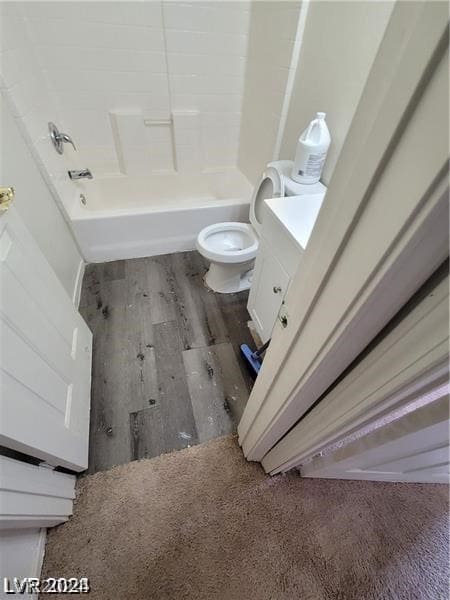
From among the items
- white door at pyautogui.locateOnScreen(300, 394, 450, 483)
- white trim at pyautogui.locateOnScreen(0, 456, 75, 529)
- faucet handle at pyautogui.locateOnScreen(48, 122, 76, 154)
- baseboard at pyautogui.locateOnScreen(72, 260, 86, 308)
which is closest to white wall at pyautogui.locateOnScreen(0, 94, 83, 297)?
baseboard at pyautogui.locateOnScreen(72, 260, 86, 308)

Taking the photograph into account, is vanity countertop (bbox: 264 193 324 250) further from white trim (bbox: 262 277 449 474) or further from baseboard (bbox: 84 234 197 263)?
baseboard (bbox: 84 234 197 263)

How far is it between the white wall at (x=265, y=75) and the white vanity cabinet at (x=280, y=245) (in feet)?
3.14

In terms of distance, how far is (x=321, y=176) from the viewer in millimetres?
1481

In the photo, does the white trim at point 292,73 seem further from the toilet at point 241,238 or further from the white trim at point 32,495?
the white trim at point 32,495

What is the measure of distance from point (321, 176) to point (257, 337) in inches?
39.4

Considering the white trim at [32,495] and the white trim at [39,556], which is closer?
the white trim at [32,495]

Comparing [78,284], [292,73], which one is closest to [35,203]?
[78,284]

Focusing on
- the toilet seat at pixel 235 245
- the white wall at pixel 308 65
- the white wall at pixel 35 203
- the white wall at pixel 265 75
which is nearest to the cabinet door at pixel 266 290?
the toilet seat at pixel 235 245

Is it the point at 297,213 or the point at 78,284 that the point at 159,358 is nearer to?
the point at 78,284

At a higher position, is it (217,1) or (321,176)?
(217,1)

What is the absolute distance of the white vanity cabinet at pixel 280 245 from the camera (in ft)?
3.64

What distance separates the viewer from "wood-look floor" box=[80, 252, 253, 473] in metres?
1.27

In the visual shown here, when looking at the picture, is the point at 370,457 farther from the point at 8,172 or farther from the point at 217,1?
the point at 217,1

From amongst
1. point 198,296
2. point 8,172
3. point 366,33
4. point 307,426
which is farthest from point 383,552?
point 8,172
